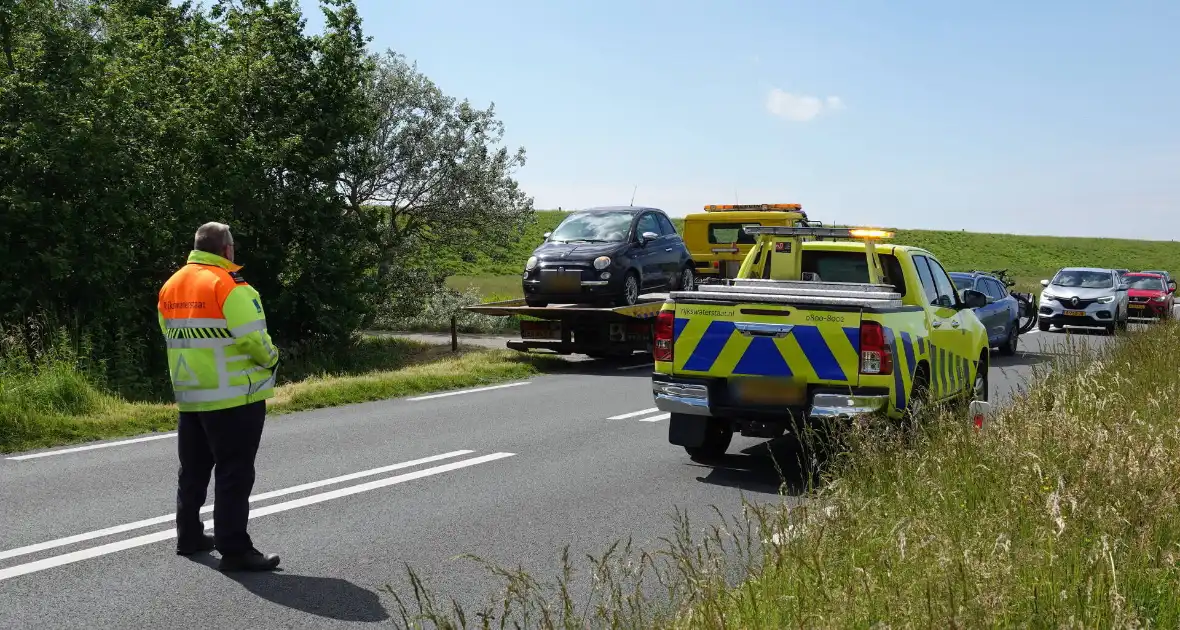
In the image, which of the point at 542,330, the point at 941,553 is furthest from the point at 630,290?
the point at 941,553

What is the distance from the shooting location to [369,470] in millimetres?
8711

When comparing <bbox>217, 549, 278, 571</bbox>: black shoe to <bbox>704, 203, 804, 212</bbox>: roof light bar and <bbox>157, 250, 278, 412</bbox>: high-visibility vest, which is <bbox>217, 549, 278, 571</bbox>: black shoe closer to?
<bbox>157, 250, 278, 412</bbox>: high-visibility vest

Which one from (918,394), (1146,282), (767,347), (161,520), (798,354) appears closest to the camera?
(161,520)

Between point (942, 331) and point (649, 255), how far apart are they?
30.1ft

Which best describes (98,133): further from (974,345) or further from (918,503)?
(918,503)

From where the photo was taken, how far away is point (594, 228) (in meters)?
18.3

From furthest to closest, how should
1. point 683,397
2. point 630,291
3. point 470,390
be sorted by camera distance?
point 630,291, point 470,390, point 683,397

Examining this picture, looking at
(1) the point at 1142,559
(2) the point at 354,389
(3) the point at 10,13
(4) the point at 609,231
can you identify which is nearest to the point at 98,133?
(3) the point at 10,13

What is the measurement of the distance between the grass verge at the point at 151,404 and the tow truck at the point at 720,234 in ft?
18.1

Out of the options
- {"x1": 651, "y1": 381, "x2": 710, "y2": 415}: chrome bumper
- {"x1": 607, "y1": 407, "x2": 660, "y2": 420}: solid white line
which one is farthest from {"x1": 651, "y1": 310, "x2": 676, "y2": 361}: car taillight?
{"x1": 607, "y1": 407, "x2": 660, "y2": 420}: solid white line

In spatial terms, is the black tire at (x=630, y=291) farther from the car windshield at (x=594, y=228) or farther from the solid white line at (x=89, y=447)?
the solid white line at (x=89, y=447)

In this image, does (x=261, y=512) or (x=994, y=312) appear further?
(x=994, y=312)

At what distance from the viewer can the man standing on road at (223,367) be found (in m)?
5.89

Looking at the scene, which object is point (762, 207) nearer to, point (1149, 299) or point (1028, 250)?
point (1149, 299)
